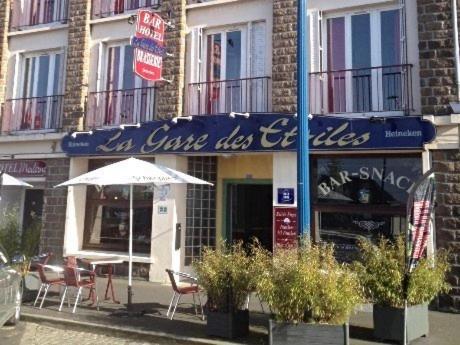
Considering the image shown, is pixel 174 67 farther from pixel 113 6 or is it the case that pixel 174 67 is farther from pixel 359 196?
pixel 359 196

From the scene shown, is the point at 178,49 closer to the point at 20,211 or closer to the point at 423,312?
the point at 20,211

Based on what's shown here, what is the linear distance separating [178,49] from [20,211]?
274 inches

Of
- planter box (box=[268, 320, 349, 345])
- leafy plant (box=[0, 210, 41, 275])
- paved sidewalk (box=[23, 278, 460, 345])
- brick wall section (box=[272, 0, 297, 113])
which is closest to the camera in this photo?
planter box (box=[268, 320, 349, 345])

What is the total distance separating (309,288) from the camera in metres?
6.54

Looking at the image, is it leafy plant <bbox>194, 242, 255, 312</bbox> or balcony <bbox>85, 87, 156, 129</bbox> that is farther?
balcony <bbox>85, 87, 156, 129</bbox>

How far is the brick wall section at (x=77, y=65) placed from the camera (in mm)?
13969

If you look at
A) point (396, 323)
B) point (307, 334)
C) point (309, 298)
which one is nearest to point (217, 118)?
point (309, 298)

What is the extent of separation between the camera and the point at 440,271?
7410 mm

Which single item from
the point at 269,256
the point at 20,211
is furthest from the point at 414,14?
the point at 20,211

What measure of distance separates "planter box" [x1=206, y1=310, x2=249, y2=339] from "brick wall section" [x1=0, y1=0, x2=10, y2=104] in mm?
10838

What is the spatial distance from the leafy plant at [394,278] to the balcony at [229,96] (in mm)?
5332

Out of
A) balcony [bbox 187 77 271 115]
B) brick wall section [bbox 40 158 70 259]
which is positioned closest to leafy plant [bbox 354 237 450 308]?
balcony [bbox 187 77 271 115]

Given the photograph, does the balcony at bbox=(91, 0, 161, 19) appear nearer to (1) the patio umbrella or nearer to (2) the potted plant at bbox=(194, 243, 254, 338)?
(1) the patio umbrella

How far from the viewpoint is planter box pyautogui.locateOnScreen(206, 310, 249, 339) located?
733cm
